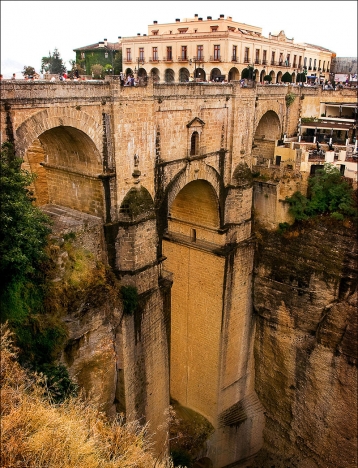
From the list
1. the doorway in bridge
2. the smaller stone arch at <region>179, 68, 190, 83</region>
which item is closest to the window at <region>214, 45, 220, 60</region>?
the smaller stone arch at <region>179, 68, 190, 83</region>

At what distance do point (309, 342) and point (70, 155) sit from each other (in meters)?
14.2

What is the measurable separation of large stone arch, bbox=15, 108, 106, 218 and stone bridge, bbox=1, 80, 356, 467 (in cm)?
4

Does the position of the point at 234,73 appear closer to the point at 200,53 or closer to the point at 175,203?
the point at 200,53

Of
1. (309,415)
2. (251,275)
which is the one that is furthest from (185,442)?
(251,275)

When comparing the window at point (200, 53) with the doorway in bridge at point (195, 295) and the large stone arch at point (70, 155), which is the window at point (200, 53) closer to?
the doorway in bridge at point (195, 295)

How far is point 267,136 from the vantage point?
25828mm

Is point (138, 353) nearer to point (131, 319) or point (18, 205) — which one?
point (131, 319)

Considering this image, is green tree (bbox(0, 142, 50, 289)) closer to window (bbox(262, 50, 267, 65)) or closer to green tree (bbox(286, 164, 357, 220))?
green tree (bbox(286, 164, 357, 220))

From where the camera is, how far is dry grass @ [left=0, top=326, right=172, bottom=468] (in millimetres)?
8422

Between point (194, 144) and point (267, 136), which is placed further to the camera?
point (267, 136)

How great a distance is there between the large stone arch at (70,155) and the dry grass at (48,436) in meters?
5.85

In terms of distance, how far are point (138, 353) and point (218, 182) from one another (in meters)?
8.45

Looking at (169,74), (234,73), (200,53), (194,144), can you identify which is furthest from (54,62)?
(194,144)

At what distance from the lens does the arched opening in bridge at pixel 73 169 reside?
1466cm
